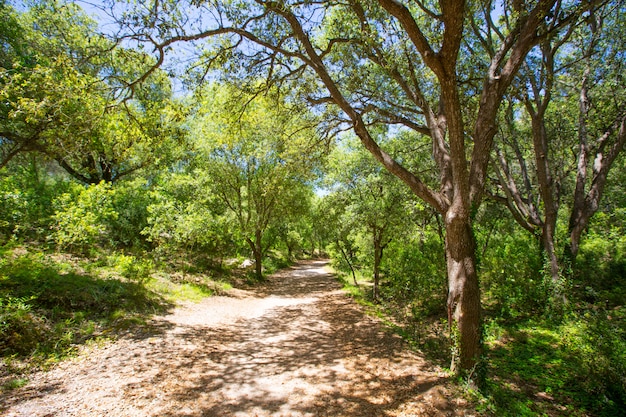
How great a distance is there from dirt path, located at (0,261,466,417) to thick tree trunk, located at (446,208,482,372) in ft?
2.05

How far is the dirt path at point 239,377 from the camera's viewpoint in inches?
140

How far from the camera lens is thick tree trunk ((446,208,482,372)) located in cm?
427

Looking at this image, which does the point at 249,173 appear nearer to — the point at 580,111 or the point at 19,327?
the point at 19,327

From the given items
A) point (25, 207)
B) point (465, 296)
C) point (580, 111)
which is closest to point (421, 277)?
point (465, 296)

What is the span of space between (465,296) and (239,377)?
12.7 feet

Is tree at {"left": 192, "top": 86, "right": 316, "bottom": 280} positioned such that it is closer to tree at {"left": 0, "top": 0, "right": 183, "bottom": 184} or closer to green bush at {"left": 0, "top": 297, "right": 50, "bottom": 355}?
tree at {"left": 0, "top": 0, "right": 183, "bottom": 184}

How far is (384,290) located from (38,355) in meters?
12.6

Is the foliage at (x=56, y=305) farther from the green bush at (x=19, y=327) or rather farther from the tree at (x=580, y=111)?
the tree at (x=580, y=111)

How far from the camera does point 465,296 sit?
428 centimetres

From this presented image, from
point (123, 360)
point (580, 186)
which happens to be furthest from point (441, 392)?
point (580, 186)

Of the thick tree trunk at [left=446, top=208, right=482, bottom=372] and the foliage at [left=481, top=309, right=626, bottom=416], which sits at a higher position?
the thick tree trunk at [left=446, top=208, right=482, bottom=372]

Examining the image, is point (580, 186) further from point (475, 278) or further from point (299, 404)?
point (299, 404)

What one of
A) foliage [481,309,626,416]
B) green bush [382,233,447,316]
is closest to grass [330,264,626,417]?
foliage [481,309,626,416]

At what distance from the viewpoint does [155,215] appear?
1055 centimetres
